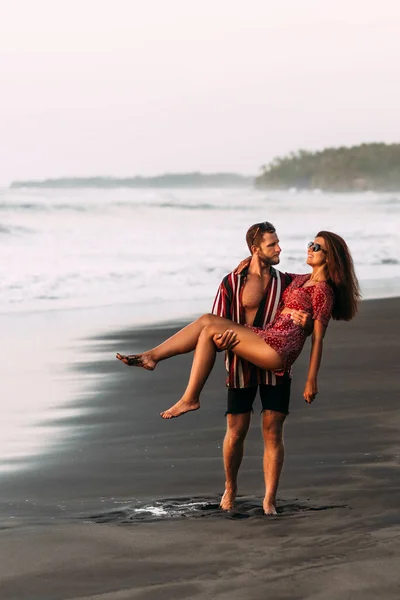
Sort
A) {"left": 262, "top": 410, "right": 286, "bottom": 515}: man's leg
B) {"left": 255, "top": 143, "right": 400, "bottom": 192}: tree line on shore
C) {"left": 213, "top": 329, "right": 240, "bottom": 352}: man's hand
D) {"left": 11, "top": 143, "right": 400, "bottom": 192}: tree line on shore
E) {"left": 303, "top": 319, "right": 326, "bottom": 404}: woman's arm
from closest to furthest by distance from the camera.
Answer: {"left": 213, "top": 329, "right": 240, "bottom": 352}: man's hand
{"left": 303, "top": 319, "right": 326, "bottom": 404}: woman's arm
{"left": 262, "top": 410, "right": 286, "bottom": 515}: man's leg
{"left": 11, "top": 143, "right": 400, "bottom": 192}: tree line on shore
{"left": 255, "top": 143, "right": 400, "bottom": 192}: tree line on shore


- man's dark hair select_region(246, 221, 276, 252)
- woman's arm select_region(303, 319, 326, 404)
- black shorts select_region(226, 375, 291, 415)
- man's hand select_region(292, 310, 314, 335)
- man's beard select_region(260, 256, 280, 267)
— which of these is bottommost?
black shorts select_region(226, 375, 291, 415)

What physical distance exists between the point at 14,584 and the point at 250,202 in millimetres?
44162

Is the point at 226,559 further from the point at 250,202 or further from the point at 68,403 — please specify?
the point at 250,202

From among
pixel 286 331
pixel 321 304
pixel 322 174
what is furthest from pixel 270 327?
pixel 322 174

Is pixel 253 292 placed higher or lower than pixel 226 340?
higher

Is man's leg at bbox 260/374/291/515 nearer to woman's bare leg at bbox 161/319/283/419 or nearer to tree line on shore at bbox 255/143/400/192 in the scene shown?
woman's bare leg at bbox 161/319/283/419

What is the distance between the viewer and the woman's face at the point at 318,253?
6082 millimetres

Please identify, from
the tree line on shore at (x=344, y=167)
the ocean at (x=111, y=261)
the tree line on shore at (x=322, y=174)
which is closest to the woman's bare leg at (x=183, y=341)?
the ocean at (x=111, y=261)

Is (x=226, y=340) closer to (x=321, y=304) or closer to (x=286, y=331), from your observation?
(x=286, y=331)

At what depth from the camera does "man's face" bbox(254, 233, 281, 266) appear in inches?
239

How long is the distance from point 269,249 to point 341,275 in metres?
0.34

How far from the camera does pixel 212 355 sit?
582 centimetres

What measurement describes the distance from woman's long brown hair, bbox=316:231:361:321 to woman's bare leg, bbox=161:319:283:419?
1.47 feet

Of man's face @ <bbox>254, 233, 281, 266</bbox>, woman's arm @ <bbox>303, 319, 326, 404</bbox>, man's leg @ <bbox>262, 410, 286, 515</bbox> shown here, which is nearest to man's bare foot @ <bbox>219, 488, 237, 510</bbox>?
man's leg @ <bbox>262, 410, 286, 515</bbox>
